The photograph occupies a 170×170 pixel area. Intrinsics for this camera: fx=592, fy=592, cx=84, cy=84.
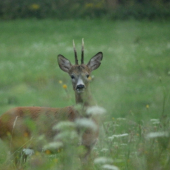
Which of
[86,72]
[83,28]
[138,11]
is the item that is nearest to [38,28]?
[83,28]

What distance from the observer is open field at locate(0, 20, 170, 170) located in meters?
7.57

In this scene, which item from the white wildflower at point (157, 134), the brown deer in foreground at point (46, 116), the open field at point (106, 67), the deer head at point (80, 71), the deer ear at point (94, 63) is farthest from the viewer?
the open field at point (106, 67)

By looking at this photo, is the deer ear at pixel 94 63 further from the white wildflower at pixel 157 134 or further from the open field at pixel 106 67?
the white wildflower at pixel 157 134

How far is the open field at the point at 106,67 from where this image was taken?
24.8 feet

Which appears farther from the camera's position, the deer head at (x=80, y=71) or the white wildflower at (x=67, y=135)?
the deer head at (x=80, y=71)

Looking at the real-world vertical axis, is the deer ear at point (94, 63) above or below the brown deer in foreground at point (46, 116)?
above

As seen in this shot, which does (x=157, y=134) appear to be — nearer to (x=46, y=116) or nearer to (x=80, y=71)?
(x=46, y=116)

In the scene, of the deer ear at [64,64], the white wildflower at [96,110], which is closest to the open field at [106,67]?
the deer ear at [64,64]

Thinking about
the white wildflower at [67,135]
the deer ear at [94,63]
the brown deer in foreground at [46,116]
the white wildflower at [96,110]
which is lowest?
the brown deer in foreground at [46,116]

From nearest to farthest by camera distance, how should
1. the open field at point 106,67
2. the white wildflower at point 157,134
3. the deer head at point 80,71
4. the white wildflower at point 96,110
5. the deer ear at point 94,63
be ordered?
the white wildflower at point 96,110 < the white wildflower at point 157,134 < the deer head at point 80,71 < the deer ear at point 94,63 < the open field at point 106,67

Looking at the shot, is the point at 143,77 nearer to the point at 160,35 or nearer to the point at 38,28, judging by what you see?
the point at 160,35

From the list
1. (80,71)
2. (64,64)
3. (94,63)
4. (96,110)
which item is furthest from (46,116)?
(96,110)

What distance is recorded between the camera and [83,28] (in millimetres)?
28547

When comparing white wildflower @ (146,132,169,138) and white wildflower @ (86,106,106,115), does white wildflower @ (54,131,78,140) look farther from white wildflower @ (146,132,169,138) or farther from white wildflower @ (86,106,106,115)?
white wildflower @ (146,132,169,138)
